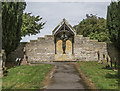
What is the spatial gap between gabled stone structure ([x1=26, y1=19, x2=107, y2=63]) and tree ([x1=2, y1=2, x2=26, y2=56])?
15.6ft

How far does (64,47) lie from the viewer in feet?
73.5

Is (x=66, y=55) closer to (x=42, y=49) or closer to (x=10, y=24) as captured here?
(x=42, y=49)

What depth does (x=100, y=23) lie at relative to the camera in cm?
3909

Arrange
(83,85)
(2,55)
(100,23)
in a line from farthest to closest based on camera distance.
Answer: (100,23) < (2,55) < (83,85)

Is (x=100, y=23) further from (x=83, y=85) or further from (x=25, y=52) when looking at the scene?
(x=83, y=85)

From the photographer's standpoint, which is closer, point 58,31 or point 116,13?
point 116,13

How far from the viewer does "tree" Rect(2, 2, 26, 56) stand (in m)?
17.0

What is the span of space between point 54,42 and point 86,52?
5388mm

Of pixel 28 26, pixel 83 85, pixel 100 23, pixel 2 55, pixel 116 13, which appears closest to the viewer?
pixel 83 85

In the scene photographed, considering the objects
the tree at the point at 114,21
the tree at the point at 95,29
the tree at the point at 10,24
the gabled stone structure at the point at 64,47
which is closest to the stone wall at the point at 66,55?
the gabled stone structure at the point at 64,47

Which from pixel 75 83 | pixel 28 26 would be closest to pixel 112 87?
pixel 75 83

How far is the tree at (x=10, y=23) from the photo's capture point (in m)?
17.0

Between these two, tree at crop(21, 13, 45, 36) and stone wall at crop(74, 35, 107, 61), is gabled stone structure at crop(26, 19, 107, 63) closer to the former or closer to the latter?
stone wall at crop(74, 35, 107, 61)

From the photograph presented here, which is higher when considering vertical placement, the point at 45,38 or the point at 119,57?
the point at 45,38
